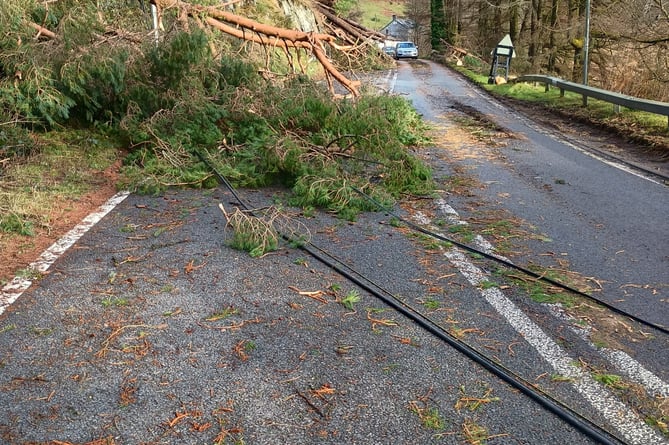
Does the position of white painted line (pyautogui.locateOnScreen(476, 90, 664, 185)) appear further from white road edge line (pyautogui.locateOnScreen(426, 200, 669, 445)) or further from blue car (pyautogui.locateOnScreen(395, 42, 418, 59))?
blue car (pyautogui.locateOnScreen(395, 42, 418, 59))

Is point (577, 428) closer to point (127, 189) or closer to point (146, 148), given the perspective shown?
point (127, 189)

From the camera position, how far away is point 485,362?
11.1ft

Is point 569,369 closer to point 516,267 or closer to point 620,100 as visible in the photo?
point 516,267

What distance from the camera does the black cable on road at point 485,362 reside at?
111 inches

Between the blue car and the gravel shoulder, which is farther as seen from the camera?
the blue car

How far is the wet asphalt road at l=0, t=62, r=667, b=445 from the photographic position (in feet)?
9.24

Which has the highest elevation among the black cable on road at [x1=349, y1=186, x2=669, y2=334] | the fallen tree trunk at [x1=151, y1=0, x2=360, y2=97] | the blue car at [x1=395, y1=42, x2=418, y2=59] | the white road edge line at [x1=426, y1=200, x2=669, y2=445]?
the fallen tree trunk at [x1=151, y1=0, x2=360, y2=97]

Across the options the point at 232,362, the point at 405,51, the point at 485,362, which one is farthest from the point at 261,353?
the point at 405,51

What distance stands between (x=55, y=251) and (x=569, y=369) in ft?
13.5

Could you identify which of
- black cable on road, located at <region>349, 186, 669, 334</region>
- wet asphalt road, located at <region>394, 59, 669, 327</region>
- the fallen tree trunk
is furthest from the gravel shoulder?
the fallen tree trunk

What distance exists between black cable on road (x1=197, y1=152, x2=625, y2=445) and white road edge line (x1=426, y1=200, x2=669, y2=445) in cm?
13

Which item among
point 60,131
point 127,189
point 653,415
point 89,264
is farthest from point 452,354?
point 60,131

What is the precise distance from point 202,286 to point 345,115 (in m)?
4.54

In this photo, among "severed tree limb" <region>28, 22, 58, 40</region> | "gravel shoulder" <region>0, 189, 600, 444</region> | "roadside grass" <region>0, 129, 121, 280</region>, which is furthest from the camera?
"severed tree limb" <region>28, 22, 58, 40</region>
